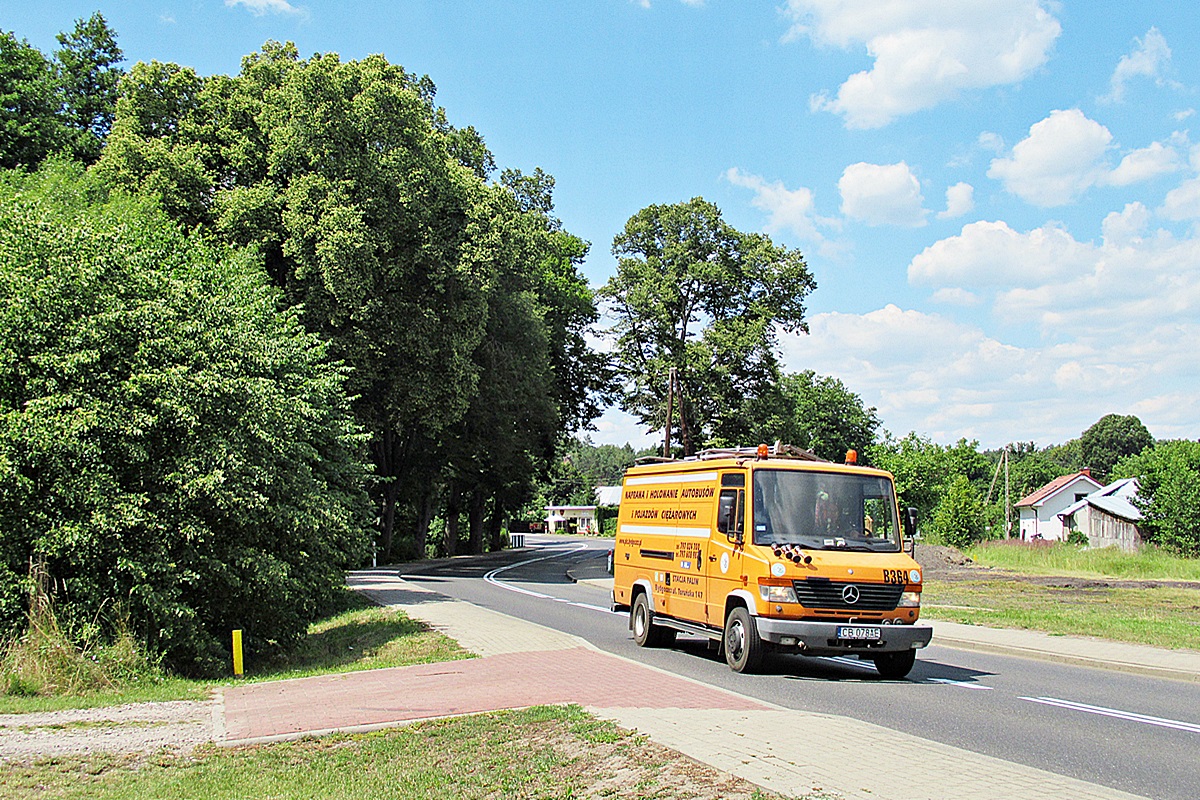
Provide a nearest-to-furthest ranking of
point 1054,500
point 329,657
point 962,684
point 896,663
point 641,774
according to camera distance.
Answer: point 641,774 → point 962,684 → point 896,663 → point 329,657 → point 1054,500

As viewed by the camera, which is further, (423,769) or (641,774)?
(423,769)

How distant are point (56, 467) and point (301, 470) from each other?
14.1ft

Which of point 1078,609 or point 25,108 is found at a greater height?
point 25,108

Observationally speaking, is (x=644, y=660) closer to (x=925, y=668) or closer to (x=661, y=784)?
(x=925, y=668)


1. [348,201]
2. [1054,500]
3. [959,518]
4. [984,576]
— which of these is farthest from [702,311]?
[1054,500]

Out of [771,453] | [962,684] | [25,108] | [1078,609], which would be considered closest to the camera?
[962,684]

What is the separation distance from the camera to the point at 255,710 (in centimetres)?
1078

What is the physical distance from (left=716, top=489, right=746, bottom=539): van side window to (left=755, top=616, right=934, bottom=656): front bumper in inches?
47.2

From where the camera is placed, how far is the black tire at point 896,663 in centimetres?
1289

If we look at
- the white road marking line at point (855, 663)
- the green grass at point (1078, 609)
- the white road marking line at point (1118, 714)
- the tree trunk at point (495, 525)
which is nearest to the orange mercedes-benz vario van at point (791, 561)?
the white road marking line at point (855, 663)

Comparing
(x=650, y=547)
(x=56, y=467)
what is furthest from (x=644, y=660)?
(x=56, y=467)

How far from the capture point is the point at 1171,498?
48.1 m

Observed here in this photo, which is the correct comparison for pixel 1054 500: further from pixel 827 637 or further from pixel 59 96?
pixel 827 637

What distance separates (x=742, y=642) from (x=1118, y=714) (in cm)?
414
